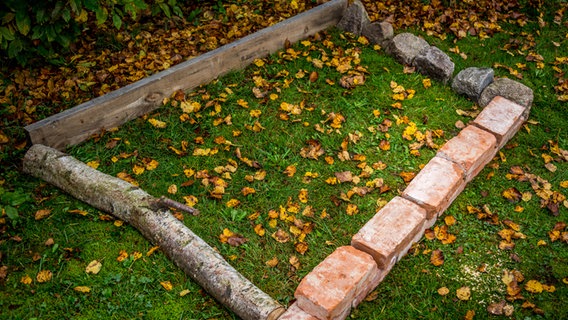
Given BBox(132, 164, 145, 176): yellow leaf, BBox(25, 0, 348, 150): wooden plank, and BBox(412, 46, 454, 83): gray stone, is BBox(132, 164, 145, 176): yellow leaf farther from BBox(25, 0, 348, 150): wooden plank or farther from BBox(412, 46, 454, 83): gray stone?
BBox(412, 46, 454, 83): gray stone

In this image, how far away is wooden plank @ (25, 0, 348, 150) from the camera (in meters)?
3.61

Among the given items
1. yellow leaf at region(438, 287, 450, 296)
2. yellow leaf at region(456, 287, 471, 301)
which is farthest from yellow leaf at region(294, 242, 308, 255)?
yellow leaf at region(456, 287, 471, 301)

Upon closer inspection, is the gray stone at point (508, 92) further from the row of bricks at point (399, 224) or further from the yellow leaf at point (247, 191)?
the yellow leaf at point (247, 191)

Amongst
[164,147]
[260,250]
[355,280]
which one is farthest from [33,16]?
[355,280]

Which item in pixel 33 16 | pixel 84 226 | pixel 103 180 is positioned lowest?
pixel 84 226

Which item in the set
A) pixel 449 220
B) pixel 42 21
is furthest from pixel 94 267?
pixel 449 220

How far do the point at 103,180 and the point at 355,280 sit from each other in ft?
6.01

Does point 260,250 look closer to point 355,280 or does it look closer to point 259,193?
point 259,193

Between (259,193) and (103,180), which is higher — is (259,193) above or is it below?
below

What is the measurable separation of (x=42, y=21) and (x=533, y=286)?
406 cm

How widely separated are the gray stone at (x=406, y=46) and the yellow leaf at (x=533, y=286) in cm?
249

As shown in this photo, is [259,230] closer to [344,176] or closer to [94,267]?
[344,176]

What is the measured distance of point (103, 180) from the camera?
3229 mm

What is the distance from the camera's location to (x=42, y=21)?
377 cm
